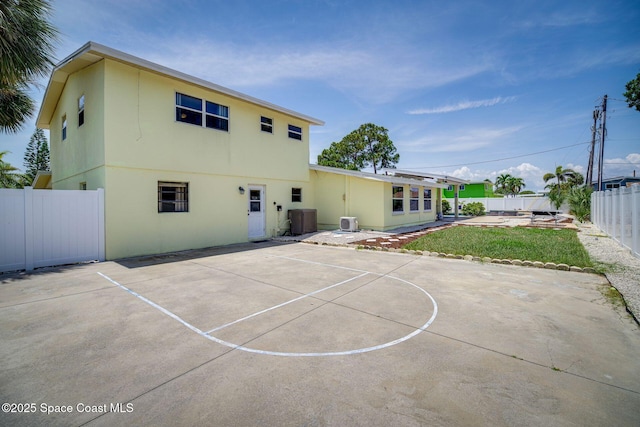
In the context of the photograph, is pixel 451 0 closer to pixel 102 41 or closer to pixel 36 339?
pixel 102 41

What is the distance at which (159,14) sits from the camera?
8.43m

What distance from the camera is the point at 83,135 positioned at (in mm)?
9711

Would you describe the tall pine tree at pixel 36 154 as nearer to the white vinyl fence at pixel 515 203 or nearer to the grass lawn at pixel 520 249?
the grass lawn at pixel 520 249

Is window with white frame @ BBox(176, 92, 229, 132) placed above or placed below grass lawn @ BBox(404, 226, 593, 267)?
above

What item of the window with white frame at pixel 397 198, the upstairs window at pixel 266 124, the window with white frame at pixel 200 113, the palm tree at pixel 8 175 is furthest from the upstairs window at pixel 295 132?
the palm tree at pixel 8 175

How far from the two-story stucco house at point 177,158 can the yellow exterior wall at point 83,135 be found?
4 centimetres

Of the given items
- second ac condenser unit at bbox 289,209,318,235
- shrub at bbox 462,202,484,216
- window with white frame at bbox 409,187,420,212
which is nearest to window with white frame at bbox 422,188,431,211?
window with white frame at bbox 409,187,420,212

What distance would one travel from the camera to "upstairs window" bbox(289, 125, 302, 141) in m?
14.1

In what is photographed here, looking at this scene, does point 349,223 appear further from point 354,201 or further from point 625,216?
point 625,216

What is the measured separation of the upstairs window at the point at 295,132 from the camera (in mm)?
14148

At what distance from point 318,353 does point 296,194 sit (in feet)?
39.2

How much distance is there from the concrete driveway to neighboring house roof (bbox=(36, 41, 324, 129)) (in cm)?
642

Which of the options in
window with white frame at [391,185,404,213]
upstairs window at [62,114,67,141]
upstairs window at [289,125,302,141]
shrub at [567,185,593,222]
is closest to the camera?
upstairs window at [62,114,67,141]

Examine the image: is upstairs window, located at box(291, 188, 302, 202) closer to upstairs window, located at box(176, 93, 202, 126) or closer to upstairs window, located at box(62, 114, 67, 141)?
upstairs window, located at box(176, 93, 202, 126)
